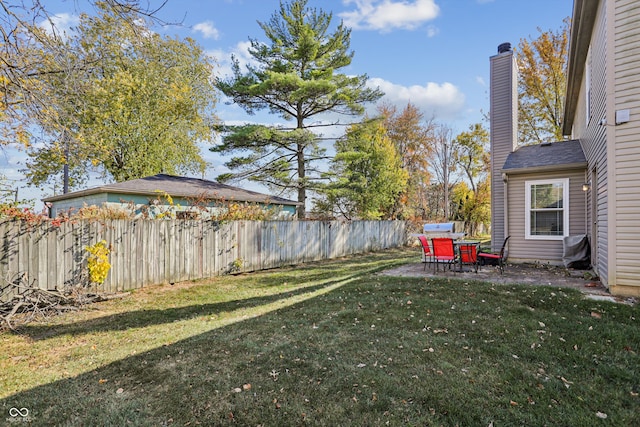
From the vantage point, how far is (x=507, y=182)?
9.57 m

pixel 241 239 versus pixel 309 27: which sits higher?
pixel 309 27

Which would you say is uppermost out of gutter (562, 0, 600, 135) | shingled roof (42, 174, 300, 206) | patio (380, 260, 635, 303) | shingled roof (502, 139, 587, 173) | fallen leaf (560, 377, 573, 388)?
gutter (562, 0, 600, 135)

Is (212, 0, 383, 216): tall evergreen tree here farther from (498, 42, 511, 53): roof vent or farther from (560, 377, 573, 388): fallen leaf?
(560, 377, 573, 388): fallen leaf

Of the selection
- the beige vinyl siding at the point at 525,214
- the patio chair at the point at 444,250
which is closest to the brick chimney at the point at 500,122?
the beige vinyl siding at the point at 525,214

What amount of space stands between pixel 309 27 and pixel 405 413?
16.3 m

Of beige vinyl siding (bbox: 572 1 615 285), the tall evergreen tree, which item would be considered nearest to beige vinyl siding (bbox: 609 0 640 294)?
beige vinyl siding (bbox: 572 1 615 285)

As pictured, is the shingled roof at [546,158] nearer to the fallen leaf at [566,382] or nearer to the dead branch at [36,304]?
the fallen leaf at [566,382]

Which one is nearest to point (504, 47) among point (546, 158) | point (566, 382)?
point (546, 158)

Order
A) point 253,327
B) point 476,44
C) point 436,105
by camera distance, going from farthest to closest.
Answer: point 436,105, point 476,44, point 253,327

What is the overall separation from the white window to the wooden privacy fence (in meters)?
7.25

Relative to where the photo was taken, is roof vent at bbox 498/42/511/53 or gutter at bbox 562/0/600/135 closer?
gutter at bbox 562/0/600/135

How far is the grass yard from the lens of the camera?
2484 mm

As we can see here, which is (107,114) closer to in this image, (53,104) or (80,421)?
(53,104)

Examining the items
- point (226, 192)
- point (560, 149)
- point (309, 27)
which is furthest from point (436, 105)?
point (226, 192)
